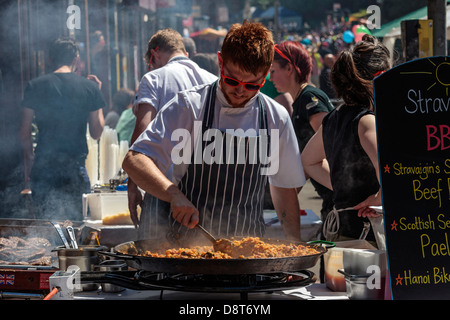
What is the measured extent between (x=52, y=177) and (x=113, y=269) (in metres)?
3.23

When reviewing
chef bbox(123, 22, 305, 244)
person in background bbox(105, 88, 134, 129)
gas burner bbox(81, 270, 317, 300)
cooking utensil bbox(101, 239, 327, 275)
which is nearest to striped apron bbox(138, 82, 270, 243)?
chef bbox(123, 22, 305, 244)

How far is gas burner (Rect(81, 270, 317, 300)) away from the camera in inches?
87.5

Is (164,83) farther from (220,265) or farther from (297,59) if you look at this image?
(220,265)

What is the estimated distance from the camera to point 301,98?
15.8ft

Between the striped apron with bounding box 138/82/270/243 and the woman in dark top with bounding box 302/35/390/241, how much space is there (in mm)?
450

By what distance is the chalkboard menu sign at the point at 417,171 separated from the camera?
244 cm

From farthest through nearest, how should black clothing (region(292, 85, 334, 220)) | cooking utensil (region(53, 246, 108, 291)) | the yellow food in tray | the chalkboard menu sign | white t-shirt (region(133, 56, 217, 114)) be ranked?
black clothing (region(292, 85, 334, 220)) → the yellow food in tray → white t-shirt (region(133, 56, 217, 114)) → cooking utensil (region(53, 246, 108, 291)) → the chalkboard menu sign

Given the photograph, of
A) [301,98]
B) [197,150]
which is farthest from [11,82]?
[197,150]

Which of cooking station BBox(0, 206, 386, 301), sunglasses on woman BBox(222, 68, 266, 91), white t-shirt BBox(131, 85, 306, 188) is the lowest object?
cooking station BBox(0, 206, 386, 301)

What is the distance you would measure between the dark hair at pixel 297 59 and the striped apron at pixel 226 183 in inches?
81.3

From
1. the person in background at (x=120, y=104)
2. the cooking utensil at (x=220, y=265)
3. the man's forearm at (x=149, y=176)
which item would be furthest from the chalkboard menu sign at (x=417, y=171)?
the person in background at (x=120, y=104)

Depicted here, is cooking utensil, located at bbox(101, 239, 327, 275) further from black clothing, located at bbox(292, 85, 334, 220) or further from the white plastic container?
black clothing, located at bbox(292, 85, 334, 220)

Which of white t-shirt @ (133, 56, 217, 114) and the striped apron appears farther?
white t-shirt @ (133, 56, 217, 114)

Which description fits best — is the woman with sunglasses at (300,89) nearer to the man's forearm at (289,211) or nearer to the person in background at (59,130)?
the man's forearm at (289,211)
